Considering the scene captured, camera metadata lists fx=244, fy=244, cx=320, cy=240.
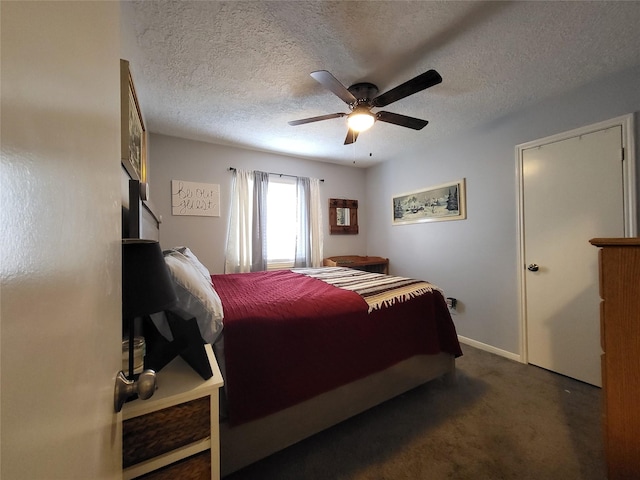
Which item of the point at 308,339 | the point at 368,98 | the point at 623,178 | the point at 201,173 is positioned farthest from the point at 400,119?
the point at 201,173

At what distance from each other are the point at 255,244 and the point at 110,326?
3023 mm

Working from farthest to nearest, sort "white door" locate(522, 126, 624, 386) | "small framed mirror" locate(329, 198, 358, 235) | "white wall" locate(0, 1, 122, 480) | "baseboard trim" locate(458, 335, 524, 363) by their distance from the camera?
"small framed mirror" locate(329, 198, 358, 235)
"baseboard trim" locate(458, 335, 524, 363)
"white door" locate(522, 126, 624, 386)
"white wall" locate(0, 1, 122, 480)

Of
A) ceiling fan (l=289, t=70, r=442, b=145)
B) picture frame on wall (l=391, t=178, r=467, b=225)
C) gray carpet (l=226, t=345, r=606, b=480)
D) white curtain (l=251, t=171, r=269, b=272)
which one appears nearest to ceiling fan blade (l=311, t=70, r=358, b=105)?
ceiling fan (l=289, t=70, r=442, b=145)

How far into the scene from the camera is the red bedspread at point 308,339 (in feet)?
4.10

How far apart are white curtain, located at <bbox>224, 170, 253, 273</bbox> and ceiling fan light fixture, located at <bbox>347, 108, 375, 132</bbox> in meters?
1.93

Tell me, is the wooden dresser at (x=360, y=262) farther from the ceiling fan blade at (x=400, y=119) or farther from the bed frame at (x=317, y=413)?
the ceiling fan blade at (x=400, y=119)

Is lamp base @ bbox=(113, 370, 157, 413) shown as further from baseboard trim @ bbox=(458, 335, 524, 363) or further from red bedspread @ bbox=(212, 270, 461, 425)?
baseboard trim @ bbox=(458, 335, 524, 363)

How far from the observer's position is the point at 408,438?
154cm

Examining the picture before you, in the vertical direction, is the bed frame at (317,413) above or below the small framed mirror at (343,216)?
below

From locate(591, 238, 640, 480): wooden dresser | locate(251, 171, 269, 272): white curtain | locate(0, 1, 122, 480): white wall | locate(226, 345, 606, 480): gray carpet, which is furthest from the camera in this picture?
locate(251, 171, 269, 272): white curtain

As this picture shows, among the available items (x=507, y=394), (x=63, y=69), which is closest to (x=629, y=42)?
(x=507, y=394)

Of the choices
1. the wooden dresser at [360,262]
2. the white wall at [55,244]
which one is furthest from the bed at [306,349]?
the wooden dresser at [360,262]

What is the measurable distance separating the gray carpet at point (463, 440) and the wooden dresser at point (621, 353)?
51 cm

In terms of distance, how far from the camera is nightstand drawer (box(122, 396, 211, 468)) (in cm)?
79
